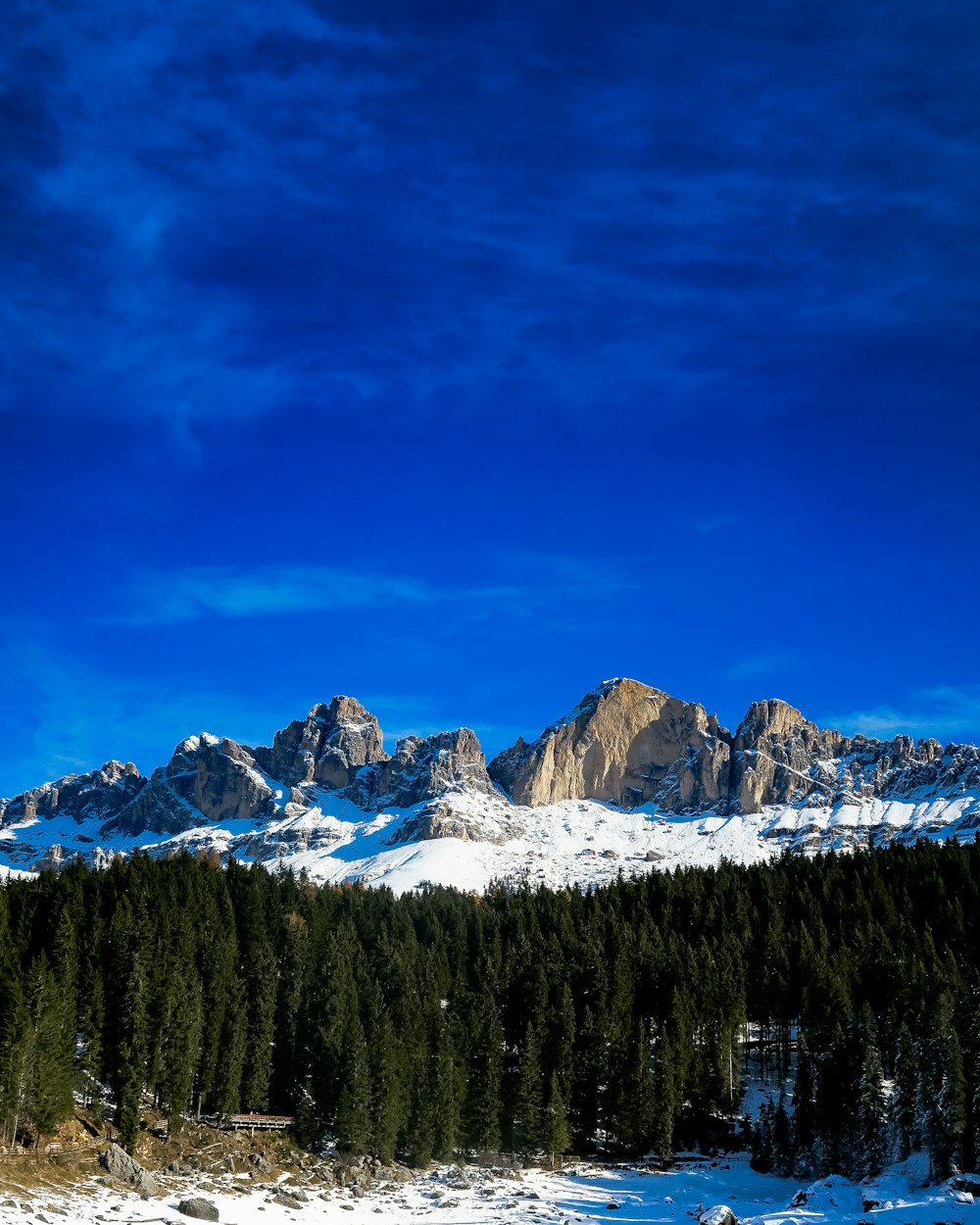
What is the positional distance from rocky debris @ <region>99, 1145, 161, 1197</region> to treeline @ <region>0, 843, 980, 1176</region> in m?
4.20

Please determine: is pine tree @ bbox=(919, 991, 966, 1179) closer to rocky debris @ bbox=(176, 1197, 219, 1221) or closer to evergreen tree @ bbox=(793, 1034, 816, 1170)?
evergreen tree @ bbox=(793, 1034, 816, 1170)

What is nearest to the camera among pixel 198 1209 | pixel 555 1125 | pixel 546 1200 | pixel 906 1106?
pixel 198 1209

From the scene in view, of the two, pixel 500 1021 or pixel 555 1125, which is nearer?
pixel 555 1125

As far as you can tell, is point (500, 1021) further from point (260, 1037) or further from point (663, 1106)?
point (260, 1037)

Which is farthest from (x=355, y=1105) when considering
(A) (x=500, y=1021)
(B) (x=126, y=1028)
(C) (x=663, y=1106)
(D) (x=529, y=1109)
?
(C) (x=663, y=1106)

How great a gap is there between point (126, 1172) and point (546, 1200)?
97.4 ft

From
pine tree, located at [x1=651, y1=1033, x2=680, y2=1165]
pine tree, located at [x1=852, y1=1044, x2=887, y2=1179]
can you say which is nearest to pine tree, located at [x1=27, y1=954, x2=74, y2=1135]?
pine tree, located at [x1=651, y1=1033, x2=680, y2=1165]

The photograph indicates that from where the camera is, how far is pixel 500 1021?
107 metres

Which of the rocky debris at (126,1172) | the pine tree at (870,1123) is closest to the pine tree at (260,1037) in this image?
the rocky debris at (126,1172)

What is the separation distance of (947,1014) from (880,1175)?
13.8m

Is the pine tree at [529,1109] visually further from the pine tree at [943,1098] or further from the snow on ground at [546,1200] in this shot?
the pine tree at [943,1098]

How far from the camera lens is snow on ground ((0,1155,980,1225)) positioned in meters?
63.2

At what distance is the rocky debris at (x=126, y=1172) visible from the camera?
221ft

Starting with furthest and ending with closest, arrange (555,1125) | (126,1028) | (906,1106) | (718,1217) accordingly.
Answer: (555,1125) → (906,1106) → (126,1028) → (718,1217)
